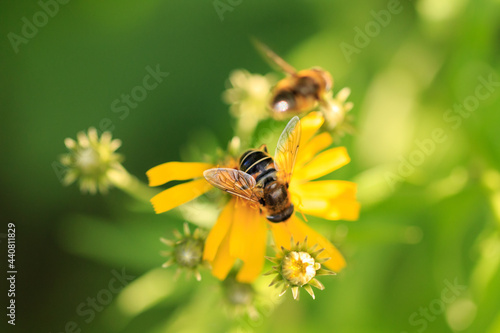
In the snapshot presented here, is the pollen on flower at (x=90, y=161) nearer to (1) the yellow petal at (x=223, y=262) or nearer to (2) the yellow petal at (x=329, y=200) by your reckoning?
(1) the yellow petal at (x=223, y=262)

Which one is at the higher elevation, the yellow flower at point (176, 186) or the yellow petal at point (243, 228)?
the yellow flower at point (176, 186)

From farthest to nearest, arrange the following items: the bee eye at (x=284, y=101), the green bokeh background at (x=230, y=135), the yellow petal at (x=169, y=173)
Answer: the green bokeh background at (x=230, y=135) < the bee eye at (x=284, y=101) < the yellow petal at (x=169, y=173)

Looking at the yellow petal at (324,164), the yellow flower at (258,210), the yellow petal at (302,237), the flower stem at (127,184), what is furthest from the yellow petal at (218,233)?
the flower stem at (127,184)

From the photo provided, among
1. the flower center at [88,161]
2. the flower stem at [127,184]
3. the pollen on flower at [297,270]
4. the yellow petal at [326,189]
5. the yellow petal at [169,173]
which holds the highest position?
the flower center at [88,161]

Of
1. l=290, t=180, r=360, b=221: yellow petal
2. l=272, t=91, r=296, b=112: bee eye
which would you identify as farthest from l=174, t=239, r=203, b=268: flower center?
l=272, t=91, r=296, b=112: bee eye

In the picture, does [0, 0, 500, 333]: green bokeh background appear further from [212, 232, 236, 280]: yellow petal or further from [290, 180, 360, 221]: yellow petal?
[212, 232, 236, 280]: yellow petal

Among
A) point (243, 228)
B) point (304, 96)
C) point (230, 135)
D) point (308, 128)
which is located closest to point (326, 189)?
point (308, 128)
